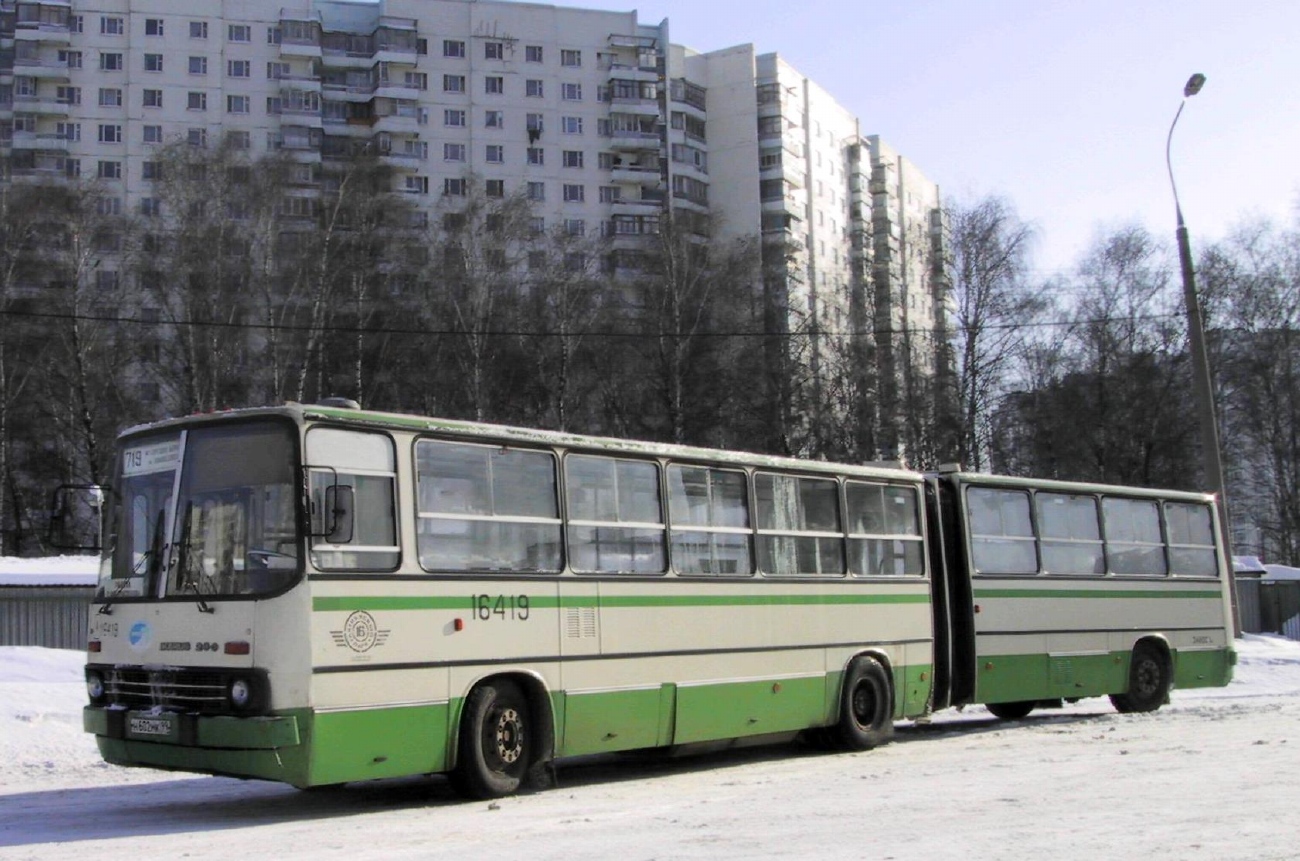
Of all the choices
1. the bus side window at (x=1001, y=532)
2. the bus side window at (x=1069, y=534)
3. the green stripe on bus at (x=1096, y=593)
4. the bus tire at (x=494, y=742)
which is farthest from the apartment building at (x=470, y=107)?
the bus tire at (x=494, y=742)

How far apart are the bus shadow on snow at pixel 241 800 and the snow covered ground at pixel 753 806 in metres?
0.03

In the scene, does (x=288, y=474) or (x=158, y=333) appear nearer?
(x=288, y=474)

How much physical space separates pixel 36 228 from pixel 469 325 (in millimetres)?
14853

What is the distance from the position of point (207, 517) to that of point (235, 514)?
0.86 feet

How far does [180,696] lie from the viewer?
10.2 metres

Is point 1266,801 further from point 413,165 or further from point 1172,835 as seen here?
point 413,165

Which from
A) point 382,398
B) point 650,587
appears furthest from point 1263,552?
point 650,587

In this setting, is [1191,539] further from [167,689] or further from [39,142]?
[39,142]

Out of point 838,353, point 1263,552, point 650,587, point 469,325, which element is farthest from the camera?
point 1263,552

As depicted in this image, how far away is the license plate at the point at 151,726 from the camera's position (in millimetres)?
10094

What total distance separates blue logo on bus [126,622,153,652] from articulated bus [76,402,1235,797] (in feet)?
0.11

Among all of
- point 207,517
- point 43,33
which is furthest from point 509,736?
point 43,33

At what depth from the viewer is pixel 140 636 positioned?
10.5 meters

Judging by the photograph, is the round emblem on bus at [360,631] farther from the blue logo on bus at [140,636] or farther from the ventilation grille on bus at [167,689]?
the blue logo on bus at [140,636]
